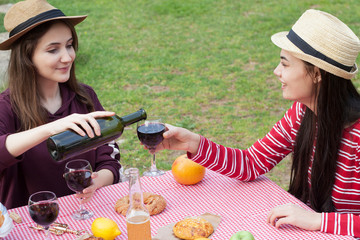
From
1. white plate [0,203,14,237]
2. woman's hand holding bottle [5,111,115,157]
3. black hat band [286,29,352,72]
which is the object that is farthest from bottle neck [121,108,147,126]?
black hat band [286,29,352,72]

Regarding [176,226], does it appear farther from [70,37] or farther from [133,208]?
[70,37]

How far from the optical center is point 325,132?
292 centimetres

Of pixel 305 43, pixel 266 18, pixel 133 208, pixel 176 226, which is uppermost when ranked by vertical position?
pixel 305 43

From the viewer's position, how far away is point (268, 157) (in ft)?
10.5

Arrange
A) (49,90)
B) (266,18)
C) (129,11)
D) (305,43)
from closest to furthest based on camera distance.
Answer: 1. (305,43)
2. (49,90)
3. (266,18)
4. (129,11)

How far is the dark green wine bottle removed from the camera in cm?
243

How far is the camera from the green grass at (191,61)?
6.56 metres

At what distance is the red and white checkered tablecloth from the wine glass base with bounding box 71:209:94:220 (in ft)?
0.09

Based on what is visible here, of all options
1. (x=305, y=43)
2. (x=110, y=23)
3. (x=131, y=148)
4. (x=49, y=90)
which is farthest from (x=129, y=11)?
(x=305, y=43)

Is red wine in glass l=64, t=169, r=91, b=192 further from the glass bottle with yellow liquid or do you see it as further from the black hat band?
the black hat band

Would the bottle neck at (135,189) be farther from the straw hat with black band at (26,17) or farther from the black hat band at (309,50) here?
the straw hat with black band at (26,17)

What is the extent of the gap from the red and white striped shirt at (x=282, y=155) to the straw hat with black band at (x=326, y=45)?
346mm

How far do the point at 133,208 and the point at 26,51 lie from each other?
152 cm

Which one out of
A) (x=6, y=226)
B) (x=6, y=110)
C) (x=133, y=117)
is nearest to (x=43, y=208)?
(x=6, y=226)
